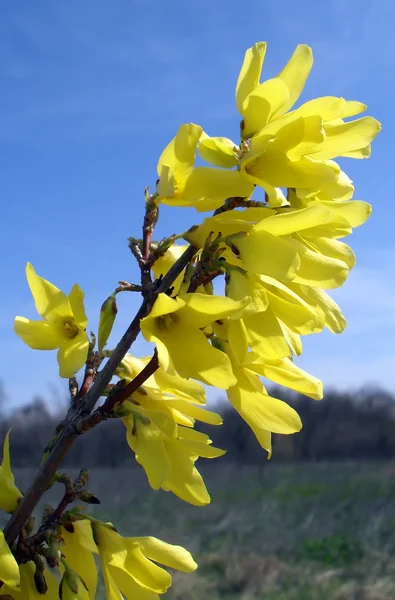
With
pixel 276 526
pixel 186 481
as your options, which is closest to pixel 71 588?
pixel 186 481

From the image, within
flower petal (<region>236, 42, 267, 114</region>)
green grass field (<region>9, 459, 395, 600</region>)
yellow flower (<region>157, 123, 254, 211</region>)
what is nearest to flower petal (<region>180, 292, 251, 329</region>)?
yellow flower (<region>157, 123, 254, 211</region>)

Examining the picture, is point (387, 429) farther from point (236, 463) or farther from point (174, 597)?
point (174, 597)

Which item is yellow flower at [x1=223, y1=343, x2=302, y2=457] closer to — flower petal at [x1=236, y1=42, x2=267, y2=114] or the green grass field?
flower petal at [x1=236, y1=42, x2=267, y2=114]

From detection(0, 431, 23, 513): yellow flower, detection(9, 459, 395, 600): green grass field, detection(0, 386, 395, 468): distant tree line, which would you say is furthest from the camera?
detection(0, 386, 395, 468): distant tree line

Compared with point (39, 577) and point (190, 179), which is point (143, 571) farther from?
point (190, 179)

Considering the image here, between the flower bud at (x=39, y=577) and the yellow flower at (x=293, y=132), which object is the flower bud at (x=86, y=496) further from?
the yellow flower at (x=293, y=132)

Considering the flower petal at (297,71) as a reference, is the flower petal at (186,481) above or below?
below

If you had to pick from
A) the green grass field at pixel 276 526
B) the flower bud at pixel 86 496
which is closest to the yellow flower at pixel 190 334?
the flower bud at pixel 86 496
